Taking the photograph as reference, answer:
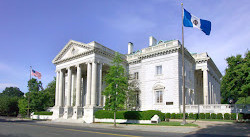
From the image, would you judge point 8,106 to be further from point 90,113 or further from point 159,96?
point 159,96

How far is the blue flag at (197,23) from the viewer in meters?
23.8

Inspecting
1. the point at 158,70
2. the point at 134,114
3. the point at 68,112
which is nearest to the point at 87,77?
the point at 68,112

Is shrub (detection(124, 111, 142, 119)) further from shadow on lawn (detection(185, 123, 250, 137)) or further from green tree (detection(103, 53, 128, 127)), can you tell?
shadow on lawn (detection(185, 123, 250, 137))

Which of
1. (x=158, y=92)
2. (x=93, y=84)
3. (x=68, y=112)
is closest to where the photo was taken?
(x=93, y=84)

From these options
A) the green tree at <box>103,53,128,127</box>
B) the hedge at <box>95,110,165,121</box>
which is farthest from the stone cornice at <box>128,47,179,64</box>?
the hedge at <box>95,110,165,121</box>

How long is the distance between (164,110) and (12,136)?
79.6 ft

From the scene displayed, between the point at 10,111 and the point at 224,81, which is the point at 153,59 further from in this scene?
the point at 10,111

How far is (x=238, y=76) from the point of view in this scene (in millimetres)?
22891

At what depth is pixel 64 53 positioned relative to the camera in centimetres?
4384

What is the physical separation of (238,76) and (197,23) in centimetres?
772

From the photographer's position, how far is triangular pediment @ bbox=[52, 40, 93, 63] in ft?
128

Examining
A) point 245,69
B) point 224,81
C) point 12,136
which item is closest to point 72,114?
point 12,136

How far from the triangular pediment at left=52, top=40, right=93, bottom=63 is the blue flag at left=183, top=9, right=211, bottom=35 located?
1880 cm

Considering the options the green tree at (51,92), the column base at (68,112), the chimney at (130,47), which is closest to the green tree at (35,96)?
the green tree at (51,92)
